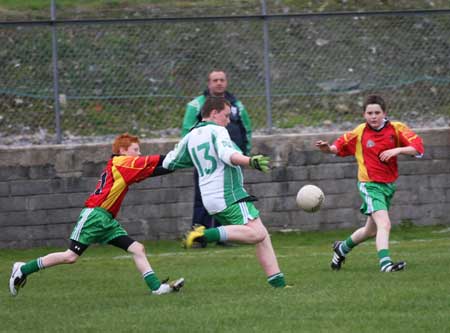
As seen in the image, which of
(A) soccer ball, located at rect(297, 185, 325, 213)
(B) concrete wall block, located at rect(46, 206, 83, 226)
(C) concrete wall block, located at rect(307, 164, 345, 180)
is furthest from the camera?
(C) concrete wall block, located at rect(307, 164, 345, 180)

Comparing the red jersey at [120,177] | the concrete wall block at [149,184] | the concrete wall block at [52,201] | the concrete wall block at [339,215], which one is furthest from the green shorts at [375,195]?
the concrete wall block at [52,201]

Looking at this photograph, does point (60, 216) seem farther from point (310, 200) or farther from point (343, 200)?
point (310, 200)

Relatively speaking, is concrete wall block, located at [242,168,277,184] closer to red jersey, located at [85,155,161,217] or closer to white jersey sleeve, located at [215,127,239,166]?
red jersey, located at [85,155,161,217]

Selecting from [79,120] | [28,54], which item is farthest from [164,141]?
[28,54]

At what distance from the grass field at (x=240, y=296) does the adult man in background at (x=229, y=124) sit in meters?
0.85

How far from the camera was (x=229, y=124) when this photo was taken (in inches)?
512

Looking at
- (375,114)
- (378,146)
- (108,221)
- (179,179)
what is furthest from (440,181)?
(108,221)

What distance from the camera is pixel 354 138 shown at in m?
10.5

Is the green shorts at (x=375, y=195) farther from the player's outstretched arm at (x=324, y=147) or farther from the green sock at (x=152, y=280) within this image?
the green sock at (x=152, y=280)

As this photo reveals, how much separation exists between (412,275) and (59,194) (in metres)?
5.65

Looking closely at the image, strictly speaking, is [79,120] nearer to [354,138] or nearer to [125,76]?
[125,76]

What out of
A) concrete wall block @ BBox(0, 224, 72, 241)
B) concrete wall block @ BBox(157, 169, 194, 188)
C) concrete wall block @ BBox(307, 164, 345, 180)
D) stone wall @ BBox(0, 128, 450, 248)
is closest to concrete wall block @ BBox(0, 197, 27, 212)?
stone wall @ BBox(0, 128, 450, 248)

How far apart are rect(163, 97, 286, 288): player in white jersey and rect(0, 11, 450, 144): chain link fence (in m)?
5.37

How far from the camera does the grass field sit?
7.19m
